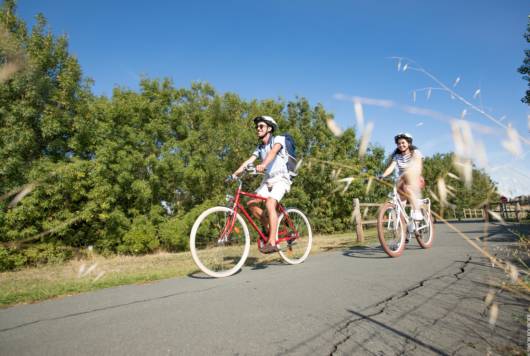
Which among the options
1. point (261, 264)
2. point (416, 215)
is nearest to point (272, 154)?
point (261, 264)

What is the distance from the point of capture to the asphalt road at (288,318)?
191 cm

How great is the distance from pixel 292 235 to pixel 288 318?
326 cm

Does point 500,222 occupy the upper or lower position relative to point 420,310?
upper

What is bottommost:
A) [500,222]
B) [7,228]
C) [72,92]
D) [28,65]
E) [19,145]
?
[7,228]

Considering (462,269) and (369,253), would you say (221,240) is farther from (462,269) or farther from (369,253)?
(462,269)

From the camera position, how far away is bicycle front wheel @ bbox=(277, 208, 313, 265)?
5465mm

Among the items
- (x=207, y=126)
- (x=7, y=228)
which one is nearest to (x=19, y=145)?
(x=7, y=228)

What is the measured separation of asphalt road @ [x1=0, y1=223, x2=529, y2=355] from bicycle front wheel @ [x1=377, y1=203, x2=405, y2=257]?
56.3 inches

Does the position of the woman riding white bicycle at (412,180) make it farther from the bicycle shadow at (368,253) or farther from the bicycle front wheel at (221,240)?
the bicycle shadow at (368,253)

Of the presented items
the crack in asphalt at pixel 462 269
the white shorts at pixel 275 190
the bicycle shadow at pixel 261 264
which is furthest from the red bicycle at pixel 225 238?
the crack in asphalt at pixel 462 269

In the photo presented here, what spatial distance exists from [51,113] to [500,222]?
1987 cm

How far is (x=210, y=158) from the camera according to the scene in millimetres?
22047

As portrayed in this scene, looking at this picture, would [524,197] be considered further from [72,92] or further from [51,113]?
[72,92]

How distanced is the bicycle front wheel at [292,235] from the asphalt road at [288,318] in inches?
61.7
